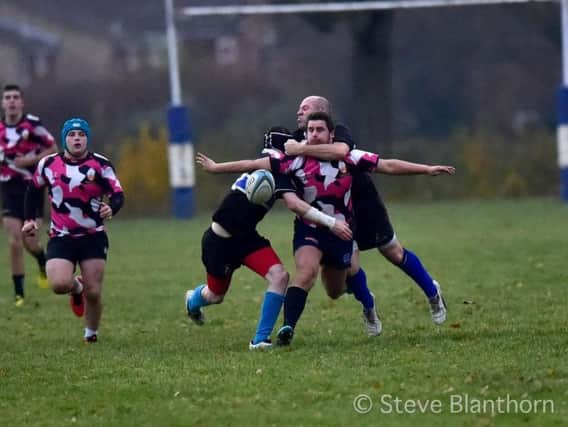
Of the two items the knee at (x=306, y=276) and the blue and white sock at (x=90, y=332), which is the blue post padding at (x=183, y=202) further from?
the knee at (x=306, y=276)

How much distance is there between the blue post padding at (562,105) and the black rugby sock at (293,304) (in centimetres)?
1511

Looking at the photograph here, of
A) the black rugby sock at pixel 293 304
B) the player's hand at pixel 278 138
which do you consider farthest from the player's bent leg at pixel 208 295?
the player's hand at pixel 278 138

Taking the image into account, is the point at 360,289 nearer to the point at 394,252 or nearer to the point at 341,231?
the point at 394,252

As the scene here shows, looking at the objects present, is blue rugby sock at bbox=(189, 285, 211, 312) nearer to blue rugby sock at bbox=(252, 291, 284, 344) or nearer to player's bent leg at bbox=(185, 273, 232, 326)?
player's bent leg at bbox=(185, 273, 232, 326)

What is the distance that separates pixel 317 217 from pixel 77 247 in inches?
77.8

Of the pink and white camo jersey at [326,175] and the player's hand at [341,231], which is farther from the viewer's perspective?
the pink and white camo jersey at [326,175]

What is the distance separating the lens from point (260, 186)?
912 centimetres

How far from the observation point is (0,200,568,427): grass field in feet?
24.3

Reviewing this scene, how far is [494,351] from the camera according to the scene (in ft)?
29.4

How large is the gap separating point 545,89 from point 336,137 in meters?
40.9

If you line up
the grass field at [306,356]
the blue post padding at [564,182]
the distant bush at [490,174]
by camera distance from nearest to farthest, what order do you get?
the grass field at [306,356]
the blue post padding at [564,182]
the distant bush at [490,174]

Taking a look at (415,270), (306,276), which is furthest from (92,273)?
(415,270)

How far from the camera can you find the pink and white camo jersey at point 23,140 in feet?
44.4

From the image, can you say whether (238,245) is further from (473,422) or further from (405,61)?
A: (405,61)
